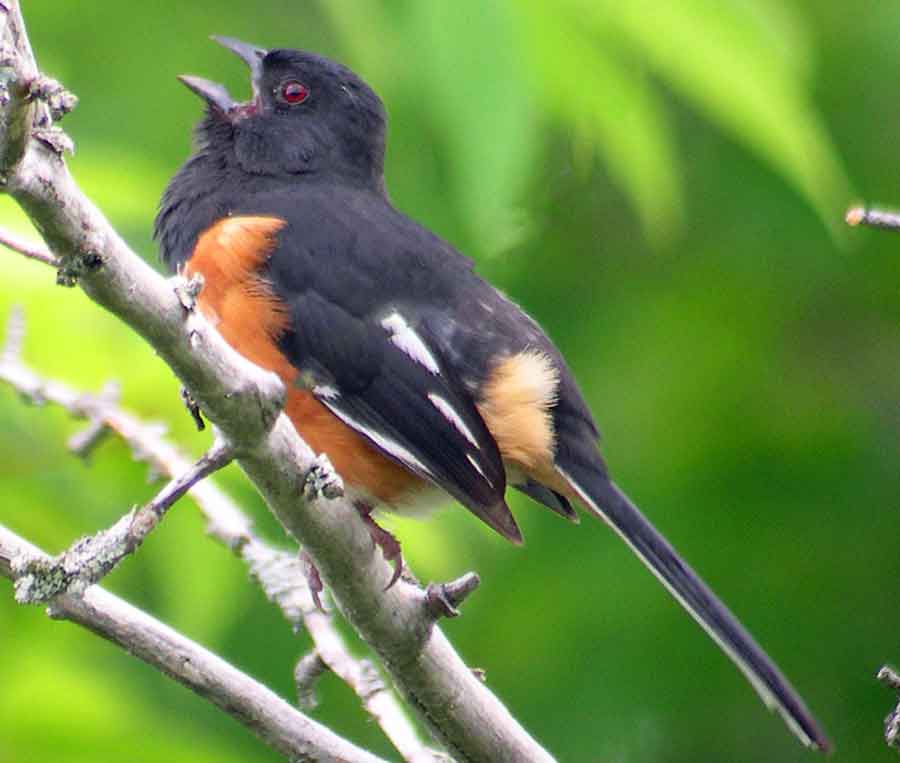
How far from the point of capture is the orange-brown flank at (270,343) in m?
3.63

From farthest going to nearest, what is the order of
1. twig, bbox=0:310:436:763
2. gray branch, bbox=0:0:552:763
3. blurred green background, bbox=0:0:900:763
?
blurred green background, bbox=0:0:900:763
twig, bbox=0:310:436:763
gray branch, bbox=0:0:552:763

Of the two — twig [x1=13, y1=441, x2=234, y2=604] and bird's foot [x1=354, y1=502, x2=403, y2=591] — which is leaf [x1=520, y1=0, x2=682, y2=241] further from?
twig [x1=13, y1=441, x2=234, y2=604]

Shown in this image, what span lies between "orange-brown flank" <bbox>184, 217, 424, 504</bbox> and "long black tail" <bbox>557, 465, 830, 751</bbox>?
409 millimetres

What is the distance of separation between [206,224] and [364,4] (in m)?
0.65

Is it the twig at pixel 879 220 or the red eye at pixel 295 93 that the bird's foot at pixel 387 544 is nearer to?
the twig at pixel 879 220

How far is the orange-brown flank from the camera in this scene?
363 cm

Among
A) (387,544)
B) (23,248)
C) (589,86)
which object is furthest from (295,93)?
(23,248)

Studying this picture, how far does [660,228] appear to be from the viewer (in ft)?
18.5

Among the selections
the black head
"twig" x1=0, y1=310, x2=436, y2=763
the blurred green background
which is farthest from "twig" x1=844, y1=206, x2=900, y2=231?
the black head

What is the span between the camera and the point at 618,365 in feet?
18.4

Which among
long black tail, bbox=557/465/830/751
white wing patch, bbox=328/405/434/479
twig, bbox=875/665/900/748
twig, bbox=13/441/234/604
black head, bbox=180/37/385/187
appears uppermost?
black head, bbox=180/37/385/187

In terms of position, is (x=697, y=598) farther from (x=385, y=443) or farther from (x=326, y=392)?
(x=326, y=392)

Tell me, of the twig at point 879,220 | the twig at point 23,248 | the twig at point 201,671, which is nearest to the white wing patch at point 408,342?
the twig at point 201,671

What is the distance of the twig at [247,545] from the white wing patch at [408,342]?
57cm
